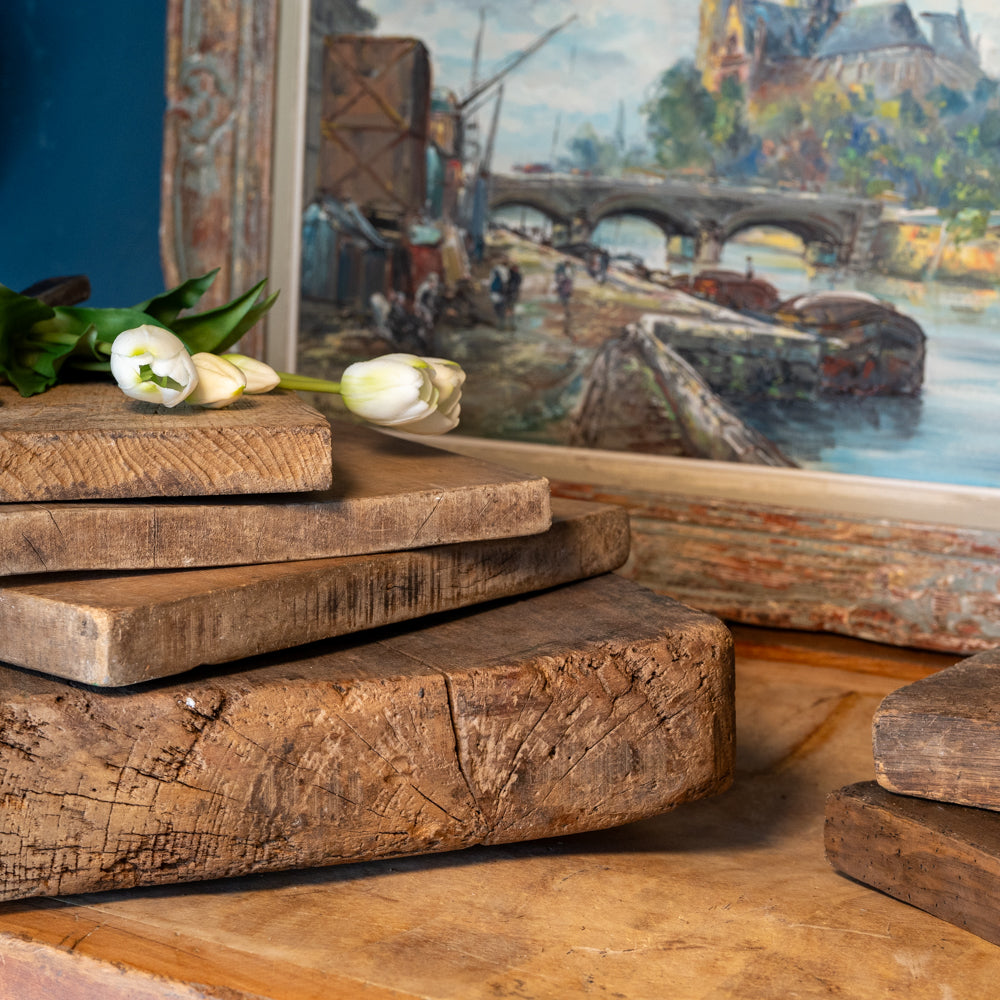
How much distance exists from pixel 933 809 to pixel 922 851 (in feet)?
0.13

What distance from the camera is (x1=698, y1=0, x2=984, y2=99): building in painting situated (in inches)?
61.9

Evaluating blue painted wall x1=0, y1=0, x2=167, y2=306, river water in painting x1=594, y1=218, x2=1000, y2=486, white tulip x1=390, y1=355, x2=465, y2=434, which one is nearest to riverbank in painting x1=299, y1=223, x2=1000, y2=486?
river water in painting x1=594, y1=218, x2=1000, y2=486

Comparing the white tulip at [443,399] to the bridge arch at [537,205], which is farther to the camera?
the bridge arch at [537,205]

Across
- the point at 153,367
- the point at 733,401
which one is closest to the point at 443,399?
the point at 153,367

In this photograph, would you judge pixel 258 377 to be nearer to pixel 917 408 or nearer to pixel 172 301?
pixel 172 301

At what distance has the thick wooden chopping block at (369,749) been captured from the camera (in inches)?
34.5

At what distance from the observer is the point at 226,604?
91cm

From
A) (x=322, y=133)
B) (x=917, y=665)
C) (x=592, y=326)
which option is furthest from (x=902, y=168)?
(x=322, y=133)

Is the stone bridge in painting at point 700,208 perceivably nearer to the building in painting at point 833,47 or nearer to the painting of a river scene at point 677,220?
the painting of a river scene at point 677,220

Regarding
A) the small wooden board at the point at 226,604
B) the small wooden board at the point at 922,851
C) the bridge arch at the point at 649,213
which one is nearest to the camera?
the small wooden board at the point at 226,604

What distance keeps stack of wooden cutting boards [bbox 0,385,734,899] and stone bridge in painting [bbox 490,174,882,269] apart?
785mm

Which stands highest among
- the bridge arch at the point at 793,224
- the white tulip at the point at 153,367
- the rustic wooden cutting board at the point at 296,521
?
the bridge arch at the point at 793,224

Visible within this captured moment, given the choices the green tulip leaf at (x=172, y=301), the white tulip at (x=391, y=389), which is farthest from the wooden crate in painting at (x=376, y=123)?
the white tulip at (x=391, y=389)

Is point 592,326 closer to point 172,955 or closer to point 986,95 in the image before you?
point 986,95
